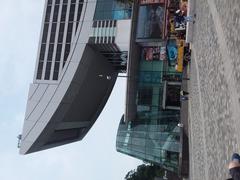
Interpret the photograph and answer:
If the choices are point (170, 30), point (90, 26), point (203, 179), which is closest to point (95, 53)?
point (90, 26)

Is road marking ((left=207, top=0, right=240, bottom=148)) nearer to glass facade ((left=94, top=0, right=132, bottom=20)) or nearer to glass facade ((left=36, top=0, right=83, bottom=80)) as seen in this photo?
glass facade ((left=94, top=0, right=132, bottom=20))

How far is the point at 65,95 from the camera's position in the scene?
4456 centimetres

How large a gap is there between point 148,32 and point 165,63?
3.85 m

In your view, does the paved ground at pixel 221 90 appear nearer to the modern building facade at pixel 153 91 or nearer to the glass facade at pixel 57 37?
the modern building facade at pixel 153 91

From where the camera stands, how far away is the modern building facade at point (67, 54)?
44.0m

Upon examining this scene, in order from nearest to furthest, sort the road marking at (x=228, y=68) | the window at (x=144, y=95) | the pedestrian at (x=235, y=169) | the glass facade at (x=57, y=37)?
1. the pedestrian at (x=235, y=169)
2. the road marking at (x=228, y=68)
3. the window at (x=144, y=95)
4. the glass facade at (x=57, y=37)

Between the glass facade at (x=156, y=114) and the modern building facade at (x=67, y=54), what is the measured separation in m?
4.04

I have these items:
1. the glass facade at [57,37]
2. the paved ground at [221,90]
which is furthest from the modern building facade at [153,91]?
the paved ground at [221,90]

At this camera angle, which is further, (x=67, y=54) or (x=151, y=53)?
(x=67, y=54)

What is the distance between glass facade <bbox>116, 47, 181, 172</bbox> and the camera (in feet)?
138

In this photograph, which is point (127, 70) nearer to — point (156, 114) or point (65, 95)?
point (156, 114)

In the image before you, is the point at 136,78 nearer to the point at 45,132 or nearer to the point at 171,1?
the point at 171,1

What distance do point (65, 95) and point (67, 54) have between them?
4662mm

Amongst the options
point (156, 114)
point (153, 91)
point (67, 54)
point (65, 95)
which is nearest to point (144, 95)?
point (153, 91)
